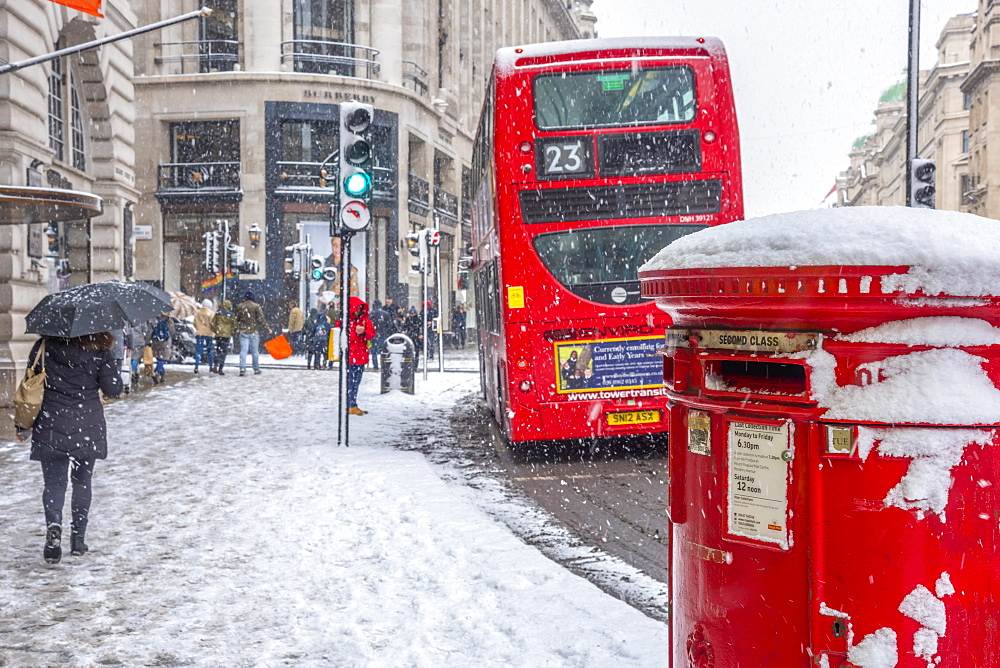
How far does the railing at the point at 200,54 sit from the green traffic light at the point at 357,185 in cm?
2524

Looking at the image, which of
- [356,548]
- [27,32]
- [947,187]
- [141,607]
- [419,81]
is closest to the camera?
[141,607]

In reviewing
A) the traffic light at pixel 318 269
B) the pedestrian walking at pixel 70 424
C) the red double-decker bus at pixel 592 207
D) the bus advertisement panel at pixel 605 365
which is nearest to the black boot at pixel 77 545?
the pedestrian walking at pixel 70 424

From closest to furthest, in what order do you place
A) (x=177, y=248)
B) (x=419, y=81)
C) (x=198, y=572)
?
(x=198, y=572) < (x=177, y=248) < (x=419, y=81)

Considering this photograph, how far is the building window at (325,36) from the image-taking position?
3350 cm

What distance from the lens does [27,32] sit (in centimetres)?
1312

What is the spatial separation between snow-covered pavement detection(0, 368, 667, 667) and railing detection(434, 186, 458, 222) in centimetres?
3081

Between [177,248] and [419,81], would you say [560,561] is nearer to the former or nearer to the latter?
[177,248]

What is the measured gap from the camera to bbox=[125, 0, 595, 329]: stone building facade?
3238cm

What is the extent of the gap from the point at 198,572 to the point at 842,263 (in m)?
4.65

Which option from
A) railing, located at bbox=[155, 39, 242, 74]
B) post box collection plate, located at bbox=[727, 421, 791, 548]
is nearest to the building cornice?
railing, located at bbox=[155, 39, 242, 74]

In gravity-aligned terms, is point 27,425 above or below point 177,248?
below

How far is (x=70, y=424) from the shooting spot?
5.91 metres

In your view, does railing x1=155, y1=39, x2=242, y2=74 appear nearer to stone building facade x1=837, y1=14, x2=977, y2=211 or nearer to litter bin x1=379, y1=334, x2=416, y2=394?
litter bin x1=379, y1=334, x2=416, y2=394

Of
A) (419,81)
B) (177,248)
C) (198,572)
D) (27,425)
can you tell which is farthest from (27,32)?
(419,81)
